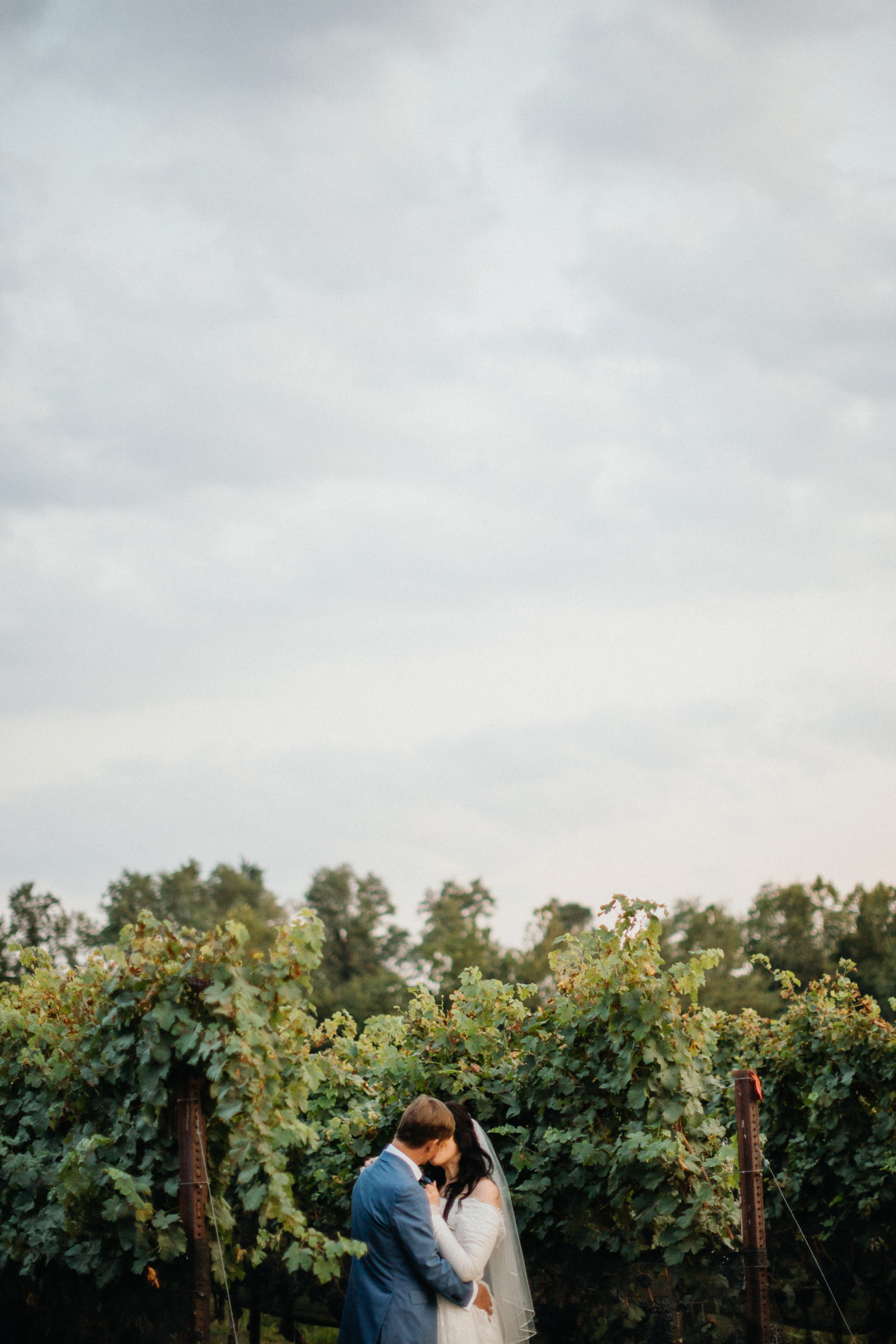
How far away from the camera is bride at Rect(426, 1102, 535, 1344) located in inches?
179

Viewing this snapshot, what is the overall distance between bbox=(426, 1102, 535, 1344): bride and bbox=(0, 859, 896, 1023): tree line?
107ft

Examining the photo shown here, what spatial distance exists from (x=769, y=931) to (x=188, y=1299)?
4768 centimetres

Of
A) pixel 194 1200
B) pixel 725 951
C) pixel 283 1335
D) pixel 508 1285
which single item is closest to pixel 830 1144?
pixel 283 1335

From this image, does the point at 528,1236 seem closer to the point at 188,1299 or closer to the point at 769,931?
the point at 188,1299

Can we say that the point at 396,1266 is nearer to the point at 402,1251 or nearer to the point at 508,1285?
the point at 402,1251

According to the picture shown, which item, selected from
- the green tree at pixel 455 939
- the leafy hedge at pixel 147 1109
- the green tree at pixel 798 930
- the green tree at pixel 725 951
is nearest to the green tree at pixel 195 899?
the green tree at pixel 455 939

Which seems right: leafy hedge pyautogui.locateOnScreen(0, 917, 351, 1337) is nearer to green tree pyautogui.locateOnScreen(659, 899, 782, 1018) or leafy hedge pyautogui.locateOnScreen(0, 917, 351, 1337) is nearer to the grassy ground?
the grassy ground

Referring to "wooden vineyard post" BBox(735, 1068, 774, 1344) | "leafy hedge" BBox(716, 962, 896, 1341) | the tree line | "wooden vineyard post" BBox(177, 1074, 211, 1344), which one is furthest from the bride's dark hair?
the tree line

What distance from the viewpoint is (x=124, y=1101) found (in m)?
4.70

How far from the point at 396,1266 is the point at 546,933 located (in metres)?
54.8

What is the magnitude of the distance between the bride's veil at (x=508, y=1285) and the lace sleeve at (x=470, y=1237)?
17 centimetres

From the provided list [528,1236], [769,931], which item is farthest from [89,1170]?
[769,931]

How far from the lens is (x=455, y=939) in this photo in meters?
50.8

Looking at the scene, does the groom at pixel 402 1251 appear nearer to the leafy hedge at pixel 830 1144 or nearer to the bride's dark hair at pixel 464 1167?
the bride's dark hair at pixel 464 1167
